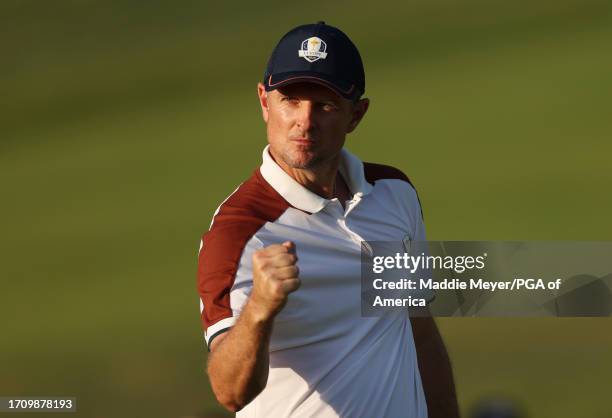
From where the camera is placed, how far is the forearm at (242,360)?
2539 millimetres

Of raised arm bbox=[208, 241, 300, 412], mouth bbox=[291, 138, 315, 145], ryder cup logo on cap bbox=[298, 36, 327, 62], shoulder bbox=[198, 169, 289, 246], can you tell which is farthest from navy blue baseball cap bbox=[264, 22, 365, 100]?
raised arm bbox=[208, 241, 300, 412]

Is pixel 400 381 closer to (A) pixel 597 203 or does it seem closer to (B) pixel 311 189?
(B) pixel 311 189

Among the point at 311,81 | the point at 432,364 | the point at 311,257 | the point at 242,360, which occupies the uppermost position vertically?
the point at 311,81

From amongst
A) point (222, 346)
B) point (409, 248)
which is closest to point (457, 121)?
point (409, 248)

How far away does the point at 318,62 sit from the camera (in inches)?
117

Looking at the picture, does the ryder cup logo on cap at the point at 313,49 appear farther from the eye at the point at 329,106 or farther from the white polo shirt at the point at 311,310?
the white polo shirt at the point at 311,310

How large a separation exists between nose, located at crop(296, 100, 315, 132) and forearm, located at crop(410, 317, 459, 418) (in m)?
0.72

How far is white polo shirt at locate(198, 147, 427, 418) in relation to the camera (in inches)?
110

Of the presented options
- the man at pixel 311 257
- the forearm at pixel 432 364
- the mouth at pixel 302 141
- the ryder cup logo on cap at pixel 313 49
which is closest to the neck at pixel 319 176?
the man at pixel 311 257

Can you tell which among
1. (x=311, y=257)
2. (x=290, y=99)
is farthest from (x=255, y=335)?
(x=290, y=99)

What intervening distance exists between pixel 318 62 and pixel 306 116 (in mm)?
137

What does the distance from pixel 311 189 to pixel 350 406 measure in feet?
1.82

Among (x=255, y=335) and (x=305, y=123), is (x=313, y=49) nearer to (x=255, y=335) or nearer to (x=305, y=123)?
(x=305, y=123)

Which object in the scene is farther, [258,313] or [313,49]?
[313,49]
